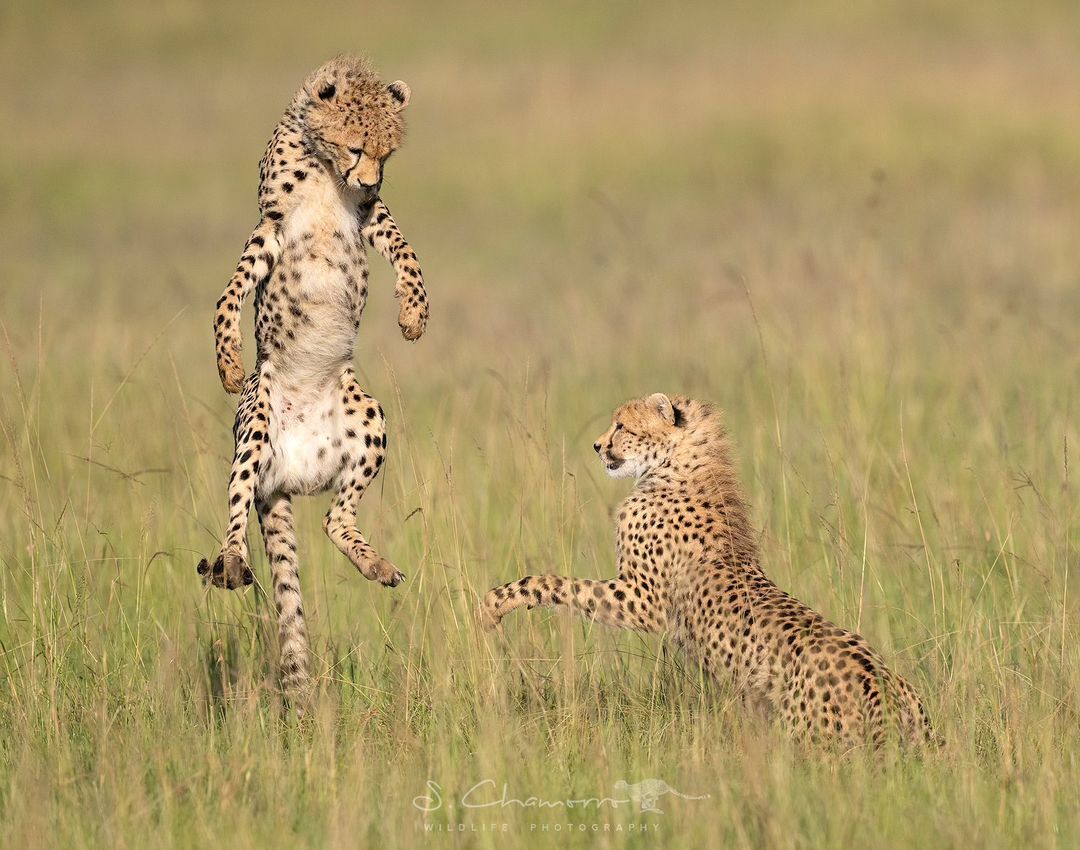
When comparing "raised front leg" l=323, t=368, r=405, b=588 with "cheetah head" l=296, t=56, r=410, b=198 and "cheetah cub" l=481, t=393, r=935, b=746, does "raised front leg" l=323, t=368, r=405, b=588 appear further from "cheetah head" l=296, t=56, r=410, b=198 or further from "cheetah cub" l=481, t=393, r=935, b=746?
"cheetah cub" l=481, t=393, r=935, b=746

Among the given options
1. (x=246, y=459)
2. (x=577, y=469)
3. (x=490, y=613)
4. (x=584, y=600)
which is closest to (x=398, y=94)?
(x=246, y=459)

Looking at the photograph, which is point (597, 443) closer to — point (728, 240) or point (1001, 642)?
point (1001, 642)

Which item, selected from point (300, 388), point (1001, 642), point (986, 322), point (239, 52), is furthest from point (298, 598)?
point (239, 52)

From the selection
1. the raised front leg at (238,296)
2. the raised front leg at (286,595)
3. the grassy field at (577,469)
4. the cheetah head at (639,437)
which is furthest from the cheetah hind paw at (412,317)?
the cheetah head at (639,437)

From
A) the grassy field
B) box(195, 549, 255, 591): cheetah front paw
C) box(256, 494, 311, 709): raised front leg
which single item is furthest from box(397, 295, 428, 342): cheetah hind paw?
box(256, 494, 311, 709): raised front leg

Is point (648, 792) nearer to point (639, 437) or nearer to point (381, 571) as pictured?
point (381, 571)

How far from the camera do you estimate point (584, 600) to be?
4676 millimetres

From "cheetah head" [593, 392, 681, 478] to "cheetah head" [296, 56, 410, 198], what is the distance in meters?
1.52

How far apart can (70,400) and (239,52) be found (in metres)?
25.3

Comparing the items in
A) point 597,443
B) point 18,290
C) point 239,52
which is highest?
point 239,52

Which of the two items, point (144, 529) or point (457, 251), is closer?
point (144, 529)

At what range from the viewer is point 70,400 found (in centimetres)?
827

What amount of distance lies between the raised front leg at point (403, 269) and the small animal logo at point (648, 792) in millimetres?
1115

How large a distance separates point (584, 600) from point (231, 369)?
1.48 meters
